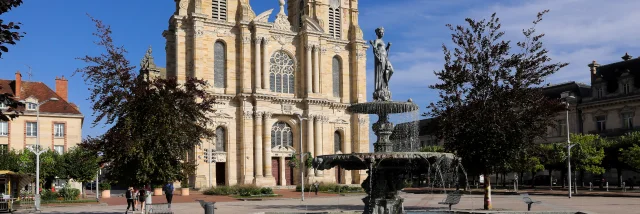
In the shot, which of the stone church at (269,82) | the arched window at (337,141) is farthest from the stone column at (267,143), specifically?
the arched window at (337,141)

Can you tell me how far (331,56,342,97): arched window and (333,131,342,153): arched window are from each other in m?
3.95

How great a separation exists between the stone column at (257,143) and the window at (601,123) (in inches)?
1395

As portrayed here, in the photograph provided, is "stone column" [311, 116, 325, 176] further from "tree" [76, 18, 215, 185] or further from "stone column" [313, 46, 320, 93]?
"tree" [76, 18, 215, 185]

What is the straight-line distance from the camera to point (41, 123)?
5525 cm

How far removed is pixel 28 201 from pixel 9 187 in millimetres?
1227

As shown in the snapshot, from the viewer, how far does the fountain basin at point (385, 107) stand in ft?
65.4

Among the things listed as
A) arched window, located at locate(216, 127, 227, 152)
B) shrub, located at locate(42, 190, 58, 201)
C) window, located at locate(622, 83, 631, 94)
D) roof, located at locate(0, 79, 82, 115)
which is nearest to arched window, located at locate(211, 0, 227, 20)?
arched window, located at locate(216, 127, 227, 152)

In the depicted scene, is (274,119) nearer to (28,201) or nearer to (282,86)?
(282,86)

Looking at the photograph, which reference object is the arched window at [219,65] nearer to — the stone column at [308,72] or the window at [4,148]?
the stone column at [308,72]

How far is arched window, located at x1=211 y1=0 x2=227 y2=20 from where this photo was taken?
55.4 m

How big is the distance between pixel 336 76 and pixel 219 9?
13800 millimetres

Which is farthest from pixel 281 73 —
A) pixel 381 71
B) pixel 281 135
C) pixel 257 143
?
pixel 381 71

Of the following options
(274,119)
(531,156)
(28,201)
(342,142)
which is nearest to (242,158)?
(274,119)

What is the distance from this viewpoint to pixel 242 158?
55000 millimetres
